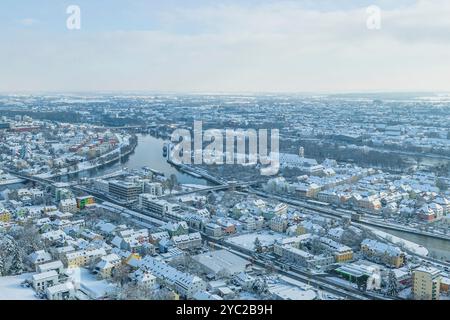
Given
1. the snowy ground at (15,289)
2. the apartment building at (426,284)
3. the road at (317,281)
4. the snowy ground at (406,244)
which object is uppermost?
the snowy ground at (15,289)

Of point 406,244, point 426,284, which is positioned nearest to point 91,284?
point 426,284

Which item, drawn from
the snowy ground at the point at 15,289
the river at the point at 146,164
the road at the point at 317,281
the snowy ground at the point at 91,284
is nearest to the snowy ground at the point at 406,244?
the road at the point at 317,281

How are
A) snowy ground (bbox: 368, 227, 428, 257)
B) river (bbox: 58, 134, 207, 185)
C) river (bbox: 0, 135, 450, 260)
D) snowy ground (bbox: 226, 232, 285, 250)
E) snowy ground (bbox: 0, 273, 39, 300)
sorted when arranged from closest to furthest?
snowy ground (bbox: 0, 273, 39, 300), snowy ground (bbox: 368, 227, 428, 257), snowy ground (bbox: 226, 232, 285, 250), river (bbox: 0, 135, 450, 260), river (bbox: 58, 134, 207, 185)

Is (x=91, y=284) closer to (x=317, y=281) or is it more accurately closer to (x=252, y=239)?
(x=317, y=281)

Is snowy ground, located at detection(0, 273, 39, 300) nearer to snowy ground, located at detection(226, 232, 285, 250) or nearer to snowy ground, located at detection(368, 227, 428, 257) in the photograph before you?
snowy ground, located at detection(226, 232, 285, 250)

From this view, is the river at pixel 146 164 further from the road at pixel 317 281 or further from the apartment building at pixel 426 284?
the apartment building at pixel 426 284

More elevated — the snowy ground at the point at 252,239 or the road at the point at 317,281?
the road at the point at 317,281

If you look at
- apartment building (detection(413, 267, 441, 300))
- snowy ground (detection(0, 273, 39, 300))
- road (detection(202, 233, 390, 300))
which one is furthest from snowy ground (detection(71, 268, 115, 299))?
apartment building (detection(413, 267, 441, 300))
